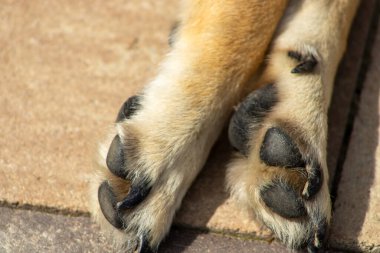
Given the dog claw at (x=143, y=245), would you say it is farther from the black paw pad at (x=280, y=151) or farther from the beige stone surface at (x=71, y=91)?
the black paw pad at (x=280, y=151)

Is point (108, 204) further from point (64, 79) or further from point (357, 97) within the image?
point (357, 97)

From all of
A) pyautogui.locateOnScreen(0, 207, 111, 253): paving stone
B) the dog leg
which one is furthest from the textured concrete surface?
the dog leg

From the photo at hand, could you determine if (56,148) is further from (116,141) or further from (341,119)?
(341,119)

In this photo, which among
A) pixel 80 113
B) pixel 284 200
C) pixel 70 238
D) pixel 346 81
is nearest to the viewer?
pixel 284 200

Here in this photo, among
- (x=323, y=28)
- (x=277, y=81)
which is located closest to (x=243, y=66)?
(x=277, y=81)

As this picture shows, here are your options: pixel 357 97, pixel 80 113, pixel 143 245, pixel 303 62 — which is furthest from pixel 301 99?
pixel 80 113

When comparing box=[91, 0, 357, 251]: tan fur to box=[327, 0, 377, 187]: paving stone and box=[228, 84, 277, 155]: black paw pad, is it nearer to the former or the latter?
box=[228, 84, 277, 155]: black paw pad
